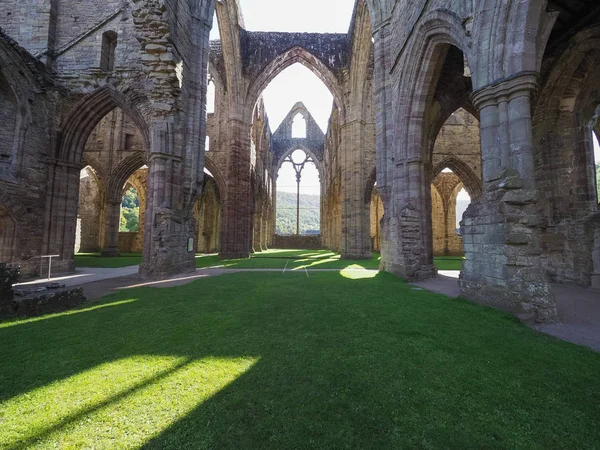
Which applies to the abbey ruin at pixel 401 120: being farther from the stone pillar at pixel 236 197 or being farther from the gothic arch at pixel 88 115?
the stone pillar at pixel 236 197

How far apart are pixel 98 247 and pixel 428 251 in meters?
24.3

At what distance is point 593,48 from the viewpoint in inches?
268

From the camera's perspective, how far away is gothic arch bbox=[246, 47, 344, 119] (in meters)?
17.0

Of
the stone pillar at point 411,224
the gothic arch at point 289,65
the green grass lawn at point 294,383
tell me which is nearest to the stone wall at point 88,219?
the gothic arch at point 289,65

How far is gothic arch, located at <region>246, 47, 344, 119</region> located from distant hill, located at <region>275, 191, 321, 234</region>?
49.8 meters

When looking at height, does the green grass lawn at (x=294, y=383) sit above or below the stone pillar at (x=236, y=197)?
below

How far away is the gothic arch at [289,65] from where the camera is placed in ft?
55.7

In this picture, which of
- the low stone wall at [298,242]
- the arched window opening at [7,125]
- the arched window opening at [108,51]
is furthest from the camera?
the low stone wall at [298,242]

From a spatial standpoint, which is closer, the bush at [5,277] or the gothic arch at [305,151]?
the bush at [5,277]

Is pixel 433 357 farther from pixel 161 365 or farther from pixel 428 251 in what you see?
pixel 428 251

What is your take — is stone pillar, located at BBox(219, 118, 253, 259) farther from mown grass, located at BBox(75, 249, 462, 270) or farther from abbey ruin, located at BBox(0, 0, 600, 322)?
abbey ruin, located at BBox(0, 0, 600, 322)

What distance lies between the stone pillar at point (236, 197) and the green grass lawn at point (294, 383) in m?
11.9

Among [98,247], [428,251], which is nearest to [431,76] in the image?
[428,251]

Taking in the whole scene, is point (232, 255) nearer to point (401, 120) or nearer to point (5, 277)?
point (401, 120)
